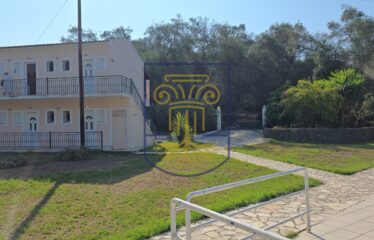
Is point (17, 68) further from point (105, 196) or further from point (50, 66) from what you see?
point (105, 196)

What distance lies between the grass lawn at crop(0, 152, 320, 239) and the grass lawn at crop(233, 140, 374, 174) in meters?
2.32

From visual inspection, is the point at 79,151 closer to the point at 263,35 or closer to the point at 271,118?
the point at 271,118

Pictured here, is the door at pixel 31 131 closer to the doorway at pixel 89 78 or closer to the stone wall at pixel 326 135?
the doorway at pixel 89 78

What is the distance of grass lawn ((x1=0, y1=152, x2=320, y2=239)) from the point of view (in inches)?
244

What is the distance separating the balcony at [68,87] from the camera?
19.1 meters

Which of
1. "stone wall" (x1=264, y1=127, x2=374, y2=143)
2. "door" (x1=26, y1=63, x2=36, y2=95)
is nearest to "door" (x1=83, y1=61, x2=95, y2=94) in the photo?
"door" (x1=26, y1=63, x2=36, y2=95)

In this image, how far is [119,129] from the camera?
65.9 ft

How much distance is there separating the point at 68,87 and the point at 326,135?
15.8m

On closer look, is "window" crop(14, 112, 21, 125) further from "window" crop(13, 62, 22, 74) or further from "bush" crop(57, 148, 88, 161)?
"bush" crop(57, 148, 88, 161)

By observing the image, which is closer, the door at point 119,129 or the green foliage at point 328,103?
the door at point 119,129

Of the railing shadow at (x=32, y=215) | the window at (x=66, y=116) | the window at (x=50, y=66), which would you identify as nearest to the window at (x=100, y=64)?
the window at (x=50, y=66)

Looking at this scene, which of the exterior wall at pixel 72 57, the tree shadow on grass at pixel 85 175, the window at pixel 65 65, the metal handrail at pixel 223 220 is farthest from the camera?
the window at pixel 65 65

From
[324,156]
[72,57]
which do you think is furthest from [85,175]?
[72,57]

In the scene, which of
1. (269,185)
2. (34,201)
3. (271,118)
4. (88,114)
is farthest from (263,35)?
(34,201)
